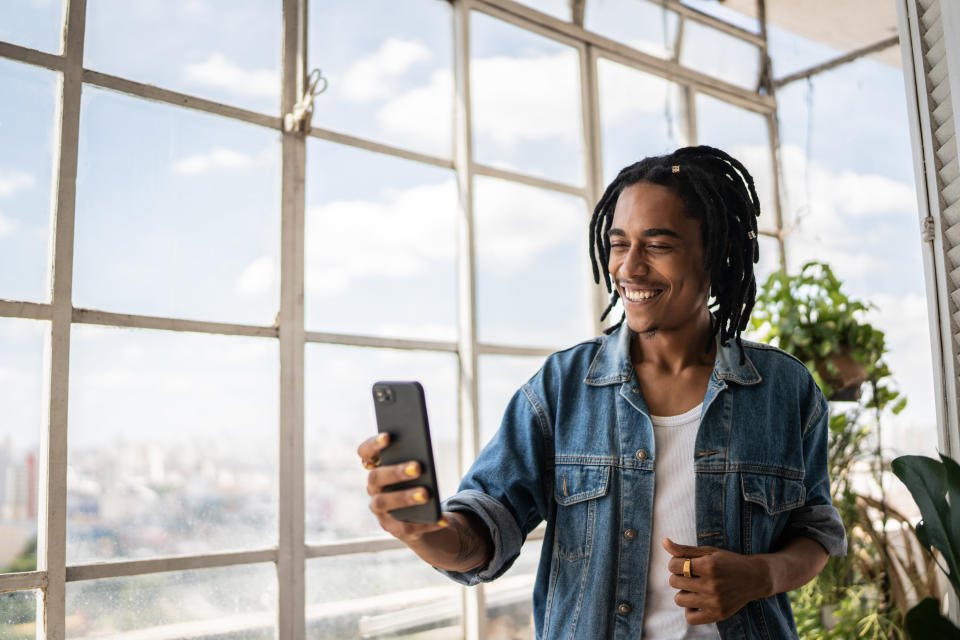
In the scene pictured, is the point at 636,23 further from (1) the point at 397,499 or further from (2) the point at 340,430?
(1) the point at 397,499

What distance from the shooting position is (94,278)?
1861 millimetres

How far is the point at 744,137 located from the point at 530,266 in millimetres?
1302

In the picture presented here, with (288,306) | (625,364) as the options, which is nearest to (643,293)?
(625,364)

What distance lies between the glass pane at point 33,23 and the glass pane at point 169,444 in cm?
64

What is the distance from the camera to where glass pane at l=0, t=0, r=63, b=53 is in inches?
70.5

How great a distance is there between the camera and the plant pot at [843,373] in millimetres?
2666

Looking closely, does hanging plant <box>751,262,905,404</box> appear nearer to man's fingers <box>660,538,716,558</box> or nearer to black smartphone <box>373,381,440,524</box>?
man's fingers <box>660,538,716,558</box>

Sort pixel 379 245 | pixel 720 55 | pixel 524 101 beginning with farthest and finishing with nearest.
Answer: pixel 720 55, pixel 524 101, pixel 379 245

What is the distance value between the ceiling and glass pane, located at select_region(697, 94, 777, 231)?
395 millimetres

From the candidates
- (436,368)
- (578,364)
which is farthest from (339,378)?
(578,364)

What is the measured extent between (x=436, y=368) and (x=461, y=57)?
0.97m

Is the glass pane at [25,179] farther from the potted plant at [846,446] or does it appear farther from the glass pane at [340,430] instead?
the potted plant at [846,446]

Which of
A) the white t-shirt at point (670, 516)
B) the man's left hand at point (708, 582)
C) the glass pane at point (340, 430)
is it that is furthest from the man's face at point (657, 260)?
the glass pane at point (340, 430)

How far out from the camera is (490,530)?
1.24 meters
